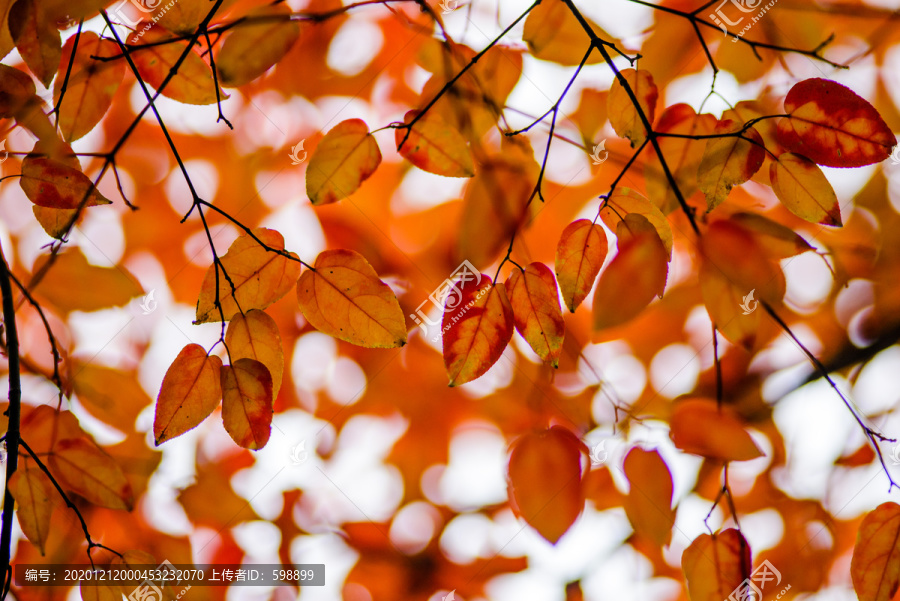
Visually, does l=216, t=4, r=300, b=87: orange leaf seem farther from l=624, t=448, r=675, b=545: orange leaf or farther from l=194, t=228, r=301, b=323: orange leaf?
l=624, t=448, r=675, b=545: orange leaf

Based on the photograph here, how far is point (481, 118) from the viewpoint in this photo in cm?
127

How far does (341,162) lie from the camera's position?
97cm

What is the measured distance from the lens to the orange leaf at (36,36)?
30.6 inches

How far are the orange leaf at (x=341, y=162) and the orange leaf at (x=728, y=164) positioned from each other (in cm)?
62

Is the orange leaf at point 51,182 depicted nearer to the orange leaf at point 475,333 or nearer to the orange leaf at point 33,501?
the orange leaf at point 33,501

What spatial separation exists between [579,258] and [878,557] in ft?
2.96

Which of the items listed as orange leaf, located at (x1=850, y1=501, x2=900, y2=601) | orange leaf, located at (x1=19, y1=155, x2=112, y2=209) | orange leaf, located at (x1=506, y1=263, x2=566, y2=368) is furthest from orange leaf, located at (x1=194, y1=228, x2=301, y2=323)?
orange leaf, located at (x1=850, y1=501, x2=900, y2=601)

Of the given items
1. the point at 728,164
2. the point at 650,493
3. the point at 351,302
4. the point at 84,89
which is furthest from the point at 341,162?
the point at 650,493

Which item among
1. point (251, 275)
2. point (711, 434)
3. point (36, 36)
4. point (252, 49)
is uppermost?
point (252, 49)

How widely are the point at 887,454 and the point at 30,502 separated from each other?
2.10 metres

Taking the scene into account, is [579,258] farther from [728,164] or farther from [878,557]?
[878,557]

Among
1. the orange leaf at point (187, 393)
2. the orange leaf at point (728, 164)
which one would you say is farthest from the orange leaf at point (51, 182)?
the orange leaf at point (728, 164)

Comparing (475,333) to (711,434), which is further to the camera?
(711,434)

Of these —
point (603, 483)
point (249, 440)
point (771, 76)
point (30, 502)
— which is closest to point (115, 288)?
point (30, 502)
